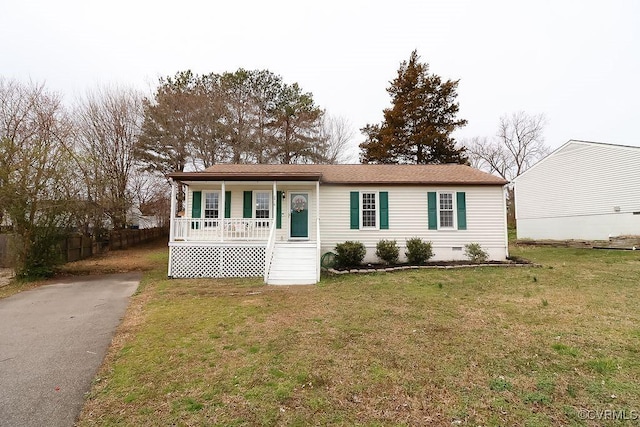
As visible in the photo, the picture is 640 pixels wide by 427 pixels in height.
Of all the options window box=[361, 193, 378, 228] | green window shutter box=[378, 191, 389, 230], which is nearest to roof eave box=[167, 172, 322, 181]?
window box=[361, 193, 378, 228]

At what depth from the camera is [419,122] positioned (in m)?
25.8

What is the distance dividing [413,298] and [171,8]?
13355 millimetres

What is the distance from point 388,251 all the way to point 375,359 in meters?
7.78

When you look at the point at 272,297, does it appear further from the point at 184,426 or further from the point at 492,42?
the point at 492,42

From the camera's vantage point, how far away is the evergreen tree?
25.1 metres

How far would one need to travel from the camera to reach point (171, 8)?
1165 cm

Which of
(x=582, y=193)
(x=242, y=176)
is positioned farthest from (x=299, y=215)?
(x=582, y=193)

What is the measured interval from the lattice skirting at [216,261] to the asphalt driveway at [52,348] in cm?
183

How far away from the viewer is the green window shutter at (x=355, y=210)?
12.1 m

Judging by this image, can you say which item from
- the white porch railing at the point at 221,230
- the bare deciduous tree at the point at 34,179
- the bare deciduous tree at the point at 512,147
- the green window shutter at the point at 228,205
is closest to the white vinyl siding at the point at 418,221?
Result: the white porch railing at the point at 221,230

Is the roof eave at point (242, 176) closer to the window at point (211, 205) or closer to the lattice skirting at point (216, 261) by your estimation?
the window at point (211, 205)

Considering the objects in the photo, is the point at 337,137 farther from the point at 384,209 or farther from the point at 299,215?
the point at 299,215

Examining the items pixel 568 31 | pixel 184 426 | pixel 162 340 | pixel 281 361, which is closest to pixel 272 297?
pixel 162 340

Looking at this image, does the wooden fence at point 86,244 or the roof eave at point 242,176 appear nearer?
the roof eave at point 242,176
